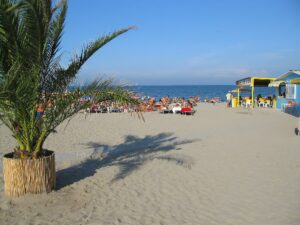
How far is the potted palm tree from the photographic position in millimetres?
4457

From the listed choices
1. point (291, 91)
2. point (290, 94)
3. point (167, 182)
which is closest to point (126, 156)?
point (167, 182)

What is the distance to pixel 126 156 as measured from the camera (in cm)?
814

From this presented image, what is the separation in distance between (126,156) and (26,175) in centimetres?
351

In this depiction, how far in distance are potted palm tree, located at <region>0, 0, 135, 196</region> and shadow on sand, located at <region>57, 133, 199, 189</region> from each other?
85 cm

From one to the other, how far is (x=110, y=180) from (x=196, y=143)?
14.3 ft

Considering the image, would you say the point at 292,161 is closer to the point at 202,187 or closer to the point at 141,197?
the point at 202,187

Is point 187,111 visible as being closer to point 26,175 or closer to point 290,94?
point 290,94

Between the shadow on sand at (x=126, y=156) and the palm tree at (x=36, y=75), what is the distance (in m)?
1.27

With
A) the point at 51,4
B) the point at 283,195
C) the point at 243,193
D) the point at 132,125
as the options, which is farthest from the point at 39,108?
the point at 132,125

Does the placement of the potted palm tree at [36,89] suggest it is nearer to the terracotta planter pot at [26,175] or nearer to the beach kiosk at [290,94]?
the terracotta planter pot at [26,175]

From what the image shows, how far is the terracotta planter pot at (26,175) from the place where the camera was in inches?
191

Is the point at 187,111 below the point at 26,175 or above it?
above

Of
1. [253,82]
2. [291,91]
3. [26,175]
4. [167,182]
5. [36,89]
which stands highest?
[253,82]

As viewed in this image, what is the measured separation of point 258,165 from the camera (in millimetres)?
7180
